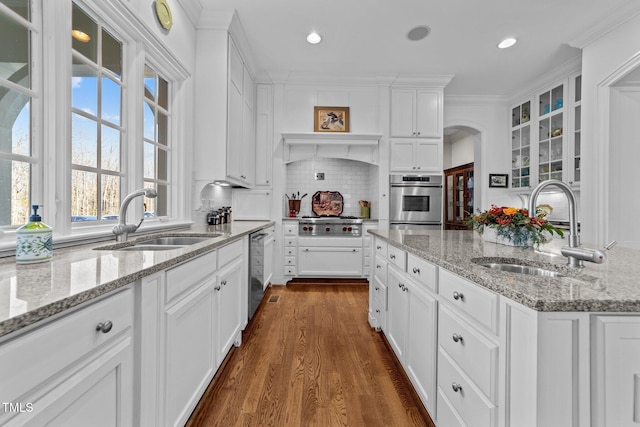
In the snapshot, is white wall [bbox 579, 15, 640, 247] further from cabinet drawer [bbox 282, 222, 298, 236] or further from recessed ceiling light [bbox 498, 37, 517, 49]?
cabinet drawer [bbox 282, 222, 298, 236]

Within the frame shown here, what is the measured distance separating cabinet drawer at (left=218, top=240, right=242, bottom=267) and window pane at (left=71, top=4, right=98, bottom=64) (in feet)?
4.36

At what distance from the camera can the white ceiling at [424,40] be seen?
266 cm

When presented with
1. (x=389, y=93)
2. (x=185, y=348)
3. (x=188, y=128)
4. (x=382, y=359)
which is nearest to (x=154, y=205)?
(x=188, y=128)

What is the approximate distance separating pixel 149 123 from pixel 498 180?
4.95 meters

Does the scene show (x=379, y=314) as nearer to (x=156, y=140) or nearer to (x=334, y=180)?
(x=156, y=140)

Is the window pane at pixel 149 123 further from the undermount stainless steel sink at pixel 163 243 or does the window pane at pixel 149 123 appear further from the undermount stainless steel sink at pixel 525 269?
the undermount stainless steel sink at pixel 525 269

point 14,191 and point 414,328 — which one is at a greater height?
point 14,191

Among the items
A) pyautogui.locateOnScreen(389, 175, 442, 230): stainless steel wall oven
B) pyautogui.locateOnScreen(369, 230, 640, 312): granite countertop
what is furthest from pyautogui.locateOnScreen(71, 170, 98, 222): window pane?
pyautogui.locateOnScreen(389, 175, 442, 230): stainless steel wall oven

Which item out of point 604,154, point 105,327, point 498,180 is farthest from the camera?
point 498,180

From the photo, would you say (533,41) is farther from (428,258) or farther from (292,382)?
(292,382)

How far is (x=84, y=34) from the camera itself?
1.60 meters

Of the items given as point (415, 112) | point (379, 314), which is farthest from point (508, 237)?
point (415, 112)

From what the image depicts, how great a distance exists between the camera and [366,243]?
3973 mm

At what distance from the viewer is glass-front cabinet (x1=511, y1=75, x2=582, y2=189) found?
12.1 feet
